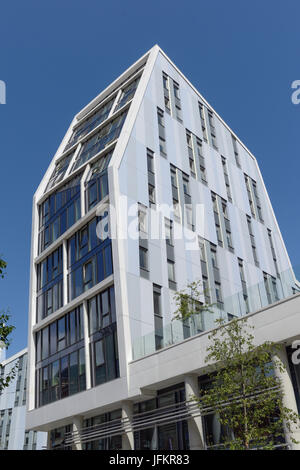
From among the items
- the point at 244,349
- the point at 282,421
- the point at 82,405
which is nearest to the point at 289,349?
the point at 244,349

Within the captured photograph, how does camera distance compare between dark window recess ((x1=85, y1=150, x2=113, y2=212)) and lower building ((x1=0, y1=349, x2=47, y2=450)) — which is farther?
lower building ((x1=0, y1=349, x2=47, y2=450))

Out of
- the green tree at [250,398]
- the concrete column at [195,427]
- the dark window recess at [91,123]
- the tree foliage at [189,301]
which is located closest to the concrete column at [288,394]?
the green tree at [250,398]

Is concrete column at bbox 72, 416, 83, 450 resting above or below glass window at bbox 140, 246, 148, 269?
below

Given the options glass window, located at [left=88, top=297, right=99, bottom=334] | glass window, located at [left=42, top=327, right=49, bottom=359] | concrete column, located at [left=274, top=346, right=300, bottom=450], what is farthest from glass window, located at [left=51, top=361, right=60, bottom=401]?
concrete column, located at [left=274, top=346, right=300, bottom=450]

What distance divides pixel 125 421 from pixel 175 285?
9.41 meters

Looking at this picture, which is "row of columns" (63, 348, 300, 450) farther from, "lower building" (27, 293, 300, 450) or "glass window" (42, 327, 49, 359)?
"glass window" (42, 327, 49, 359)

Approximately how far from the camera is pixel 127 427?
26422mm

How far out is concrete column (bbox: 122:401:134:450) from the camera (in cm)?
2627

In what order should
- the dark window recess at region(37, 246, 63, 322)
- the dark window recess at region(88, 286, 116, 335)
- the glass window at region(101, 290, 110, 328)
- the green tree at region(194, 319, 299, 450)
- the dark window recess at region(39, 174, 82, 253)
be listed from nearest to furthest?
the green tree at region(194, 319, 299, 450)
the dark window recess at region(88, 286, 116, 335)
the glass window at region(101, 290, 110, 328)
the dark window recess at region(37, 246, 63, 322)
the dark window recess at region(39, 174, 82, 253)

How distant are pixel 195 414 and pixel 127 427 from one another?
4.49m

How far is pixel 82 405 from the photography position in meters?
29.5

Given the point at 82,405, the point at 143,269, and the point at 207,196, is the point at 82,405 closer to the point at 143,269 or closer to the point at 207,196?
the point at 143,269

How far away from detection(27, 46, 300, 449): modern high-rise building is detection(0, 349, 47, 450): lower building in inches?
1094

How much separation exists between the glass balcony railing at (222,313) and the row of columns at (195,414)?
92.0 inches
